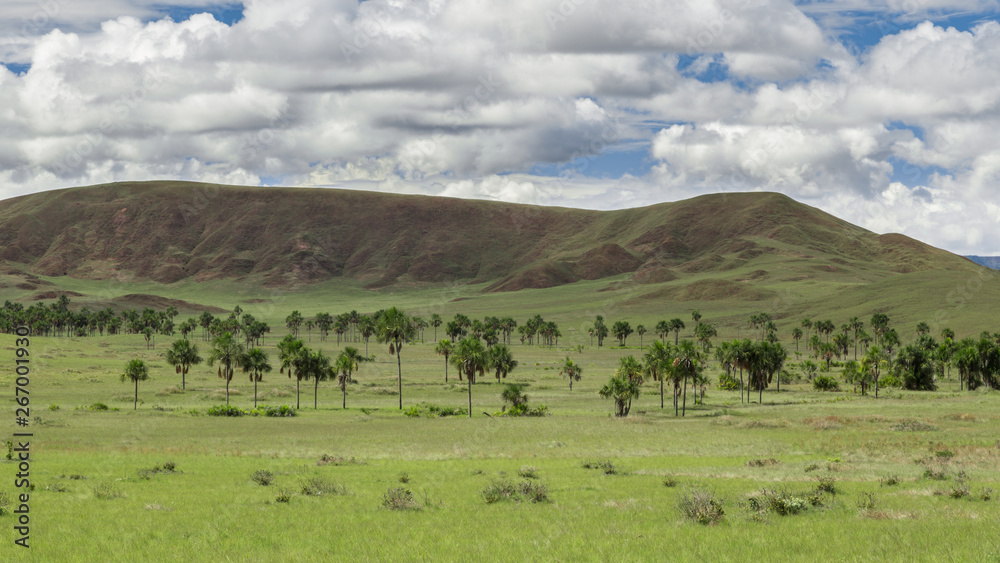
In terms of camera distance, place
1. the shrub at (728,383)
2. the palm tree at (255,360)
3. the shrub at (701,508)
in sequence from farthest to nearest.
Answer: the shrub at (728,383), the palm tree at (255,360), the shrub at (701,508)

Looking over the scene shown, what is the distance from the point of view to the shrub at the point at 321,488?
95.8 ft

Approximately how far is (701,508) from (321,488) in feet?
50.3

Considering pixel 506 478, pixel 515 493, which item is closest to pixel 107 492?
pixel 515 493

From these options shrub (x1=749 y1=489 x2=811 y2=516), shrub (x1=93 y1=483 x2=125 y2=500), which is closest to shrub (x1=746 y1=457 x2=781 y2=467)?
shrub (x1=749 y1=489 x2=811 y2=516)

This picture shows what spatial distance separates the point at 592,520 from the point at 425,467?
52.0 ft

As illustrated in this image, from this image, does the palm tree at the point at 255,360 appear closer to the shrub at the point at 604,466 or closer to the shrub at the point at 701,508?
the shrub at the point at 604,466

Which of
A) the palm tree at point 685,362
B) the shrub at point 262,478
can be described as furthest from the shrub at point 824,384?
A: the shrub at point 262,478

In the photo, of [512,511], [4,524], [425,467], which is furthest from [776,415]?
[4,524]

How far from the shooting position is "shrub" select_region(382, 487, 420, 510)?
26.2 m

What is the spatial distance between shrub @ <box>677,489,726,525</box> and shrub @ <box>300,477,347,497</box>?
13.8 metres

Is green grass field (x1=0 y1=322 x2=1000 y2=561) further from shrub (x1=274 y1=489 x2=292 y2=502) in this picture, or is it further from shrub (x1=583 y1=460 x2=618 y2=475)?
shrub (x1=583 y1=460 x2=618 y2=475)

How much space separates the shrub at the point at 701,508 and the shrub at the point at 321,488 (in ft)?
45.3

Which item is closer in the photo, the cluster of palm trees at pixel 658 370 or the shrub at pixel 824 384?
the cluster of palm trees at pixel 658 370

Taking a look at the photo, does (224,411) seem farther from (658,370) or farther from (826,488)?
(826,488)
